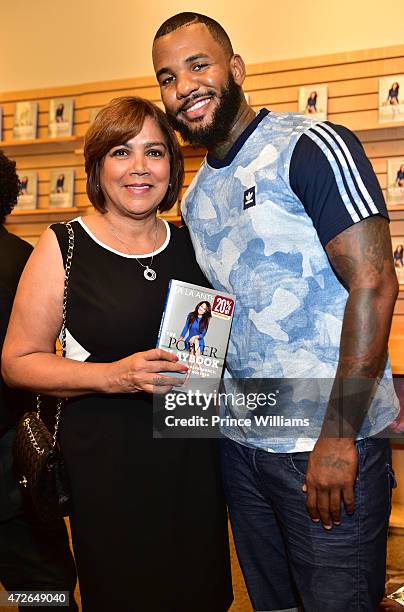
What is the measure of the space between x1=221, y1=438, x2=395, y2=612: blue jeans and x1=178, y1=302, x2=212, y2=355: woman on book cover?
308 mm

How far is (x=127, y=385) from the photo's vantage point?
1.76m

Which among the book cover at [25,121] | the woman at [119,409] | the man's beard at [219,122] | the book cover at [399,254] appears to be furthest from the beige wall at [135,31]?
the woman at [119,409]

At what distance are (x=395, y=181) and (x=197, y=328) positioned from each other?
3.23 metres

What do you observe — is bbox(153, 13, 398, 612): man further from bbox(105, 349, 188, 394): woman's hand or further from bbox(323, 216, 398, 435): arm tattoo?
bbox(105, 349, 188, 394): woman's hand

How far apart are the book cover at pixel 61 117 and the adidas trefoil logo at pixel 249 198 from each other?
14.1ft

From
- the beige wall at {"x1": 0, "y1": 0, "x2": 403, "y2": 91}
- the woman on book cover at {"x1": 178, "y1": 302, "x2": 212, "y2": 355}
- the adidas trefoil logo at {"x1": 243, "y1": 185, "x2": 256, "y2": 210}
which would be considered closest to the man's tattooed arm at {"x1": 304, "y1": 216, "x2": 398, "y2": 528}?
the adidas trefoil logo at {"x1": 243, "y1": 185, "x2": 256, "y2": 210}

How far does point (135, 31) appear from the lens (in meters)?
5.67

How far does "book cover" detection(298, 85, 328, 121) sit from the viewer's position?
4.75m

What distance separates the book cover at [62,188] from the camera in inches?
225

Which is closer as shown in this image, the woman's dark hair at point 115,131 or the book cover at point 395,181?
the woman's dark hair at point 115,131

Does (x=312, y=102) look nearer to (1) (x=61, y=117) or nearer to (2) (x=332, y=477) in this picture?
(1) (x=61, y=117)

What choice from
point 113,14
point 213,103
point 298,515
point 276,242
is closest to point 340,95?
point 113,14

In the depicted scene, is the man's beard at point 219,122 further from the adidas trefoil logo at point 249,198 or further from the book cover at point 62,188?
the book cover at point 62,188

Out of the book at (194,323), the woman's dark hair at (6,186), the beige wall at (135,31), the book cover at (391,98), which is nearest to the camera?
the book at (194,323)
